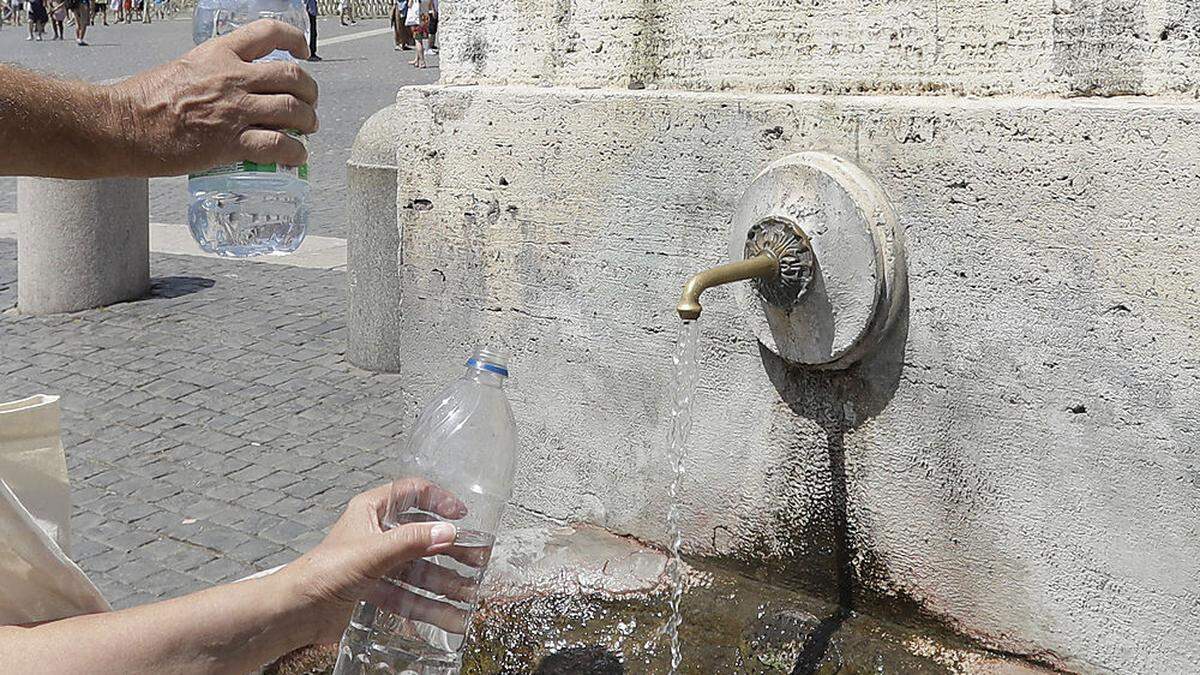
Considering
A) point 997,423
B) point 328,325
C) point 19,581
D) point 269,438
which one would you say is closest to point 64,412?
point 269,438

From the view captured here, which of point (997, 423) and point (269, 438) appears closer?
point (997, 423)

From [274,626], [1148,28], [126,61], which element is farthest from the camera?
[126,61]

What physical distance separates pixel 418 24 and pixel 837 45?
20276 millimetres

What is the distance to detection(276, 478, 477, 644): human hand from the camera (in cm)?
198

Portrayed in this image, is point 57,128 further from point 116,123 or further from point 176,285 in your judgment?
point 176,285

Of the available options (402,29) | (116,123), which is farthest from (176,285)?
(402,29)

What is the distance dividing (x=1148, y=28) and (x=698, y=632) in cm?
149

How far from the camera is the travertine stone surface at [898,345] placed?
253cm

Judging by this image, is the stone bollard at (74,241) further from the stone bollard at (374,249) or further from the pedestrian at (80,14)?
the pedestrian at (80,14)

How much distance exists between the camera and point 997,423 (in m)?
2.73

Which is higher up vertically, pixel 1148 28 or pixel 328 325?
pixel 1148 28

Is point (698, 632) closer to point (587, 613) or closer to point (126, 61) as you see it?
point (587, 613)

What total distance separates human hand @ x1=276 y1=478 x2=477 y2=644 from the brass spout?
0.62 m

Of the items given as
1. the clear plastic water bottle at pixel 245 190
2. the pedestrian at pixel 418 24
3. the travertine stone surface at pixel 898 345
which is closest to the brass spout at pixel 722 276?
the travertine stone surface at pixel 898 345
